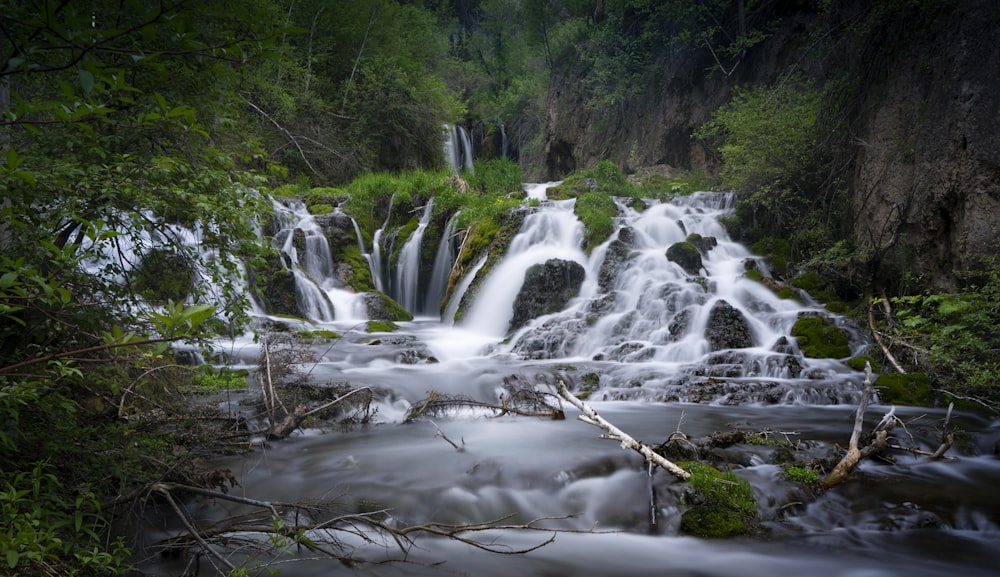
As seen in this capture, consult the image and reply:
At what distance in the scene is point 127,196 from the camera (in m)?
3.10

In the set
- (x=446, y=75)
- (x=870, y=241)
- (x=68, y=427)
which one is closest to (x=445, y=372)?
(x=68, y=427)

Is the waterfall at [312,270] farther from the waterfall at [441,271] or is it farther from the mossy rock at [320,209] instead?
the waterfall at [441,271]

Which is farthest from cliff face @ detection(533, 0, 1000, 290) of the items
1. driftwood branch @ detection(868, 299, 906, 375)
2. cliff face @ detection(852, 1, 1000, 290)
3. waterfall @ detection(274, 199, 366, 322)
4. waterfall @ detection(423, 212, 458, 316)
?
waterfall @ detection(274, 199, 366, 322)

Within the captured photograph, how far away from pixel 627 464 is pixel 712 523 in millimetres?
1179

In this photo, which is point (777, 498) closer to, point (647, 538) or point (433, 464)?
point (647, 538)

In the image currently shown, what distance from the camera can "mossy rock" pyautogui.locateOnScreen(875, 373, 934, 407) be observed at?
7.62m

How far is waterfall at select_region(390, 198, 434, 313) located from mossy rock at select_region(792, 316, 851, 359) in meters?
10.2

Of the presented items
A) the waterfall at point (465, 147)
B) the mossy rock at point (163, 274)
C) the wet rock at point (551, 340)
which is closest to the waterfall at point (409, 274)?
the wet rock at point (551, 340)

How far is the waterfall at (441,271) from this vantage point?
54.1 feet

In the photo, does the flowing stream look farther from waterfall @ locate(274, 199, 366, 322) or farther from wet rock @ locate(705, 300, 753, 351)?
waterfall @ locate(274, 199, 366, 322)

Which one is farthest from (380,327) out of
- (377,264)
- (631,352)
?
(631,352)

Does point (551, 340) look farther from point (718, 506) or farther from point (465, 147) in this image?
point (465, 147)

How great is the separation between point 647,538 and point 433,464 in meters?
2.22

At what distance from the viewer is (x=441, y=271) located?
16719mm
